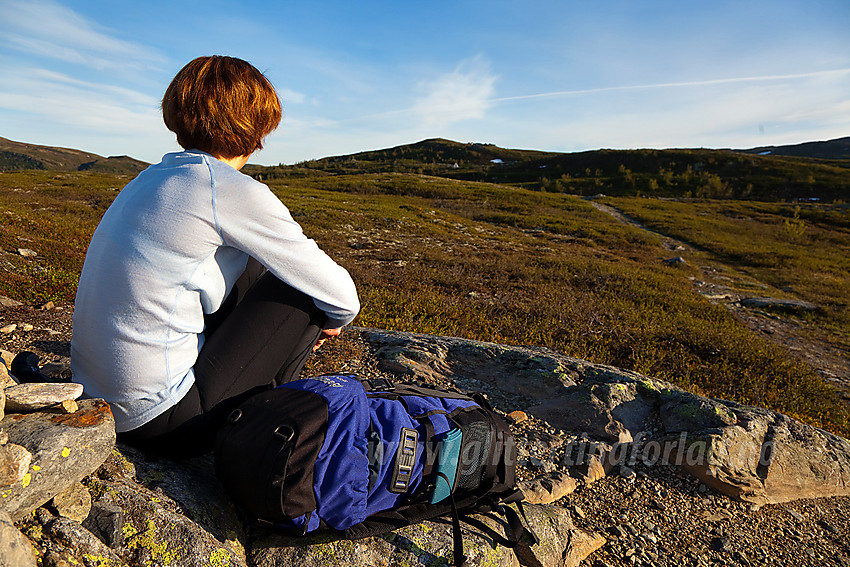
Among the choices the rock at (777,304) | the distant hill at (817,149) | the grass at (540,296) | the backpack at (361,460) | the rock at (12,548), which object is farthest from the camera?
the distant hill at (817,149)

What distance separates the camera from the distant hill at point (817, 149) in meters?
118

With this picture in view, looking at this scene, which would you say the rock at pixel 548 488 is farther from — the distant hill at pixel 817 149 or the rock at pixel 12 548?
the distant hill at pixel 817 149

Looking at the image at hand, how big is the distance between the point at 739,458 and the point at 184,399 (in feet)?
13.5

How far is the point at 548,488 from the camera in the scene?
3.43 m

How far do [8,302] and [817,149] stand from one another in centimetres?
16431

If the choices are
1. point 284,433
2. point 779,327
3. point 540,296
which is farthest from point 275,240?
point 779,327

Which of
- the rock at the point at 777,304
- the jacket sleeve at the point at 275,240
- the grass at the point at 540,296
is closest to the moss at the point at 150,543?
the jacket sleeve at the point at 275,240

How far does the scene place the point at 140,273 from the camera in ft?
6.17

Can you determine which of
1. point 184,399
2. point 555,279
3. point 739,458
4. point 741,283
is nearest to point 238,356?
point 184,399

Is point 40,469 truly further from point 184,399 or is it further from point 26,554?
point 184,399

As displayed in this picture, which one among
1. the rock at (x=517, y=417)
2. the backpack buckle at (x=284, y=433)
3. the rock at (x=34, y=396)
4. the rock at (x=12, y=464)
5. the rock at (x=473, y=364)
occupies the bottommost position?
the rock at (x=517, y=417)

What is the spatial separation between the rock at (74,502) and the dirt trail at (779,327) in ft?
30.7

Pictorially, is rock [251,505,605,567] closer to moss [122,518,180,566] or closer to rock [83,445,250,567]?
rock [83,445,250,567]

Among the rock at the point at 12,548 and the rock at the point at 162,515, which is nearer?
the rock at the point at 12,548
